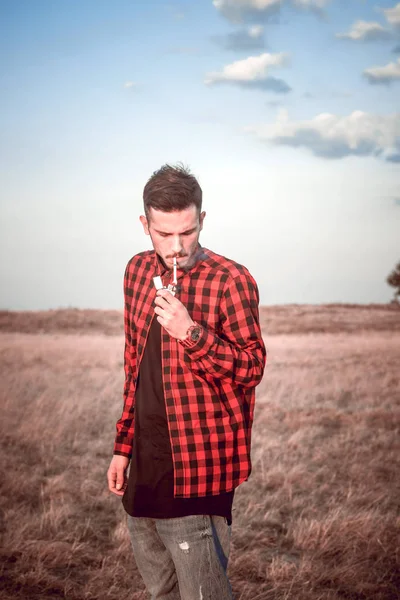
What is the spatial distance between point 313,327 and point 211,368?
24.3 meters

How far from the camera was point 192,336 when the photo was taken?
188 centimetres

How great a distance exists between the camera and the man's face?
2.14m

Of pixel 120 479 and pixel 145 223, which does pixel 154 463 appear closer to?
pixel 120 479

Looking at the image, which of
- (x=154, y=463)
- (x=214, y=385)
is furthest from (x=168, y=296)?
(x=154, y=463)

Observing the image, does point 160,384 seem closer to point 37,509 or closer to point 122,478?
point 122,478

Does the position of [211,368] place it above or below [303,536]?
above

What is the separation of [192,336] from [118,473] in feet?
2.86

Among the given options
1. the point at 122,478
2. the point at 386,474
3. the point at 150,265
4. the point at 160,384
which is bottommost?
the point at 386,474

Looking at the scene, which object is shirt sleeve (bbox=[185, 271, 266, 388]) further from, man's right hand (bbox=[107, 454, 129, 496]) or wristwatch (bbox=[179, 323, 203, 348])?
man's right hand (bbox=[107, 454, 129, 496])

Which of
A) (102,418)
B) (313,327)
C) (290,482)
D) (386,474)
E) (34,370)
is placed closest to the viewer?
(290,482)

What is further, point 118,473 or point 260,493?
point 260,493

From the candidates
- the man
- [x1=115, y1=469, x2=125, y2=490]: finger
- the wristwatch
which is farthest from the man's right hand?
the wristwatch

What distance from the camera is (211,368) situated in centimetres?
194

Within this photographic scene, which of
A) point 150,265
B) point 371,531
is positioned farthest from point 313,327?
point 150,265
